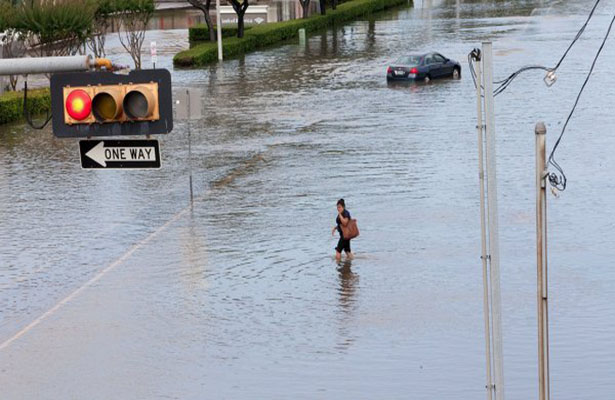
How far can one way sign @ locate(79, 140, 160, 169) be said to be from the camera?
38.3ft

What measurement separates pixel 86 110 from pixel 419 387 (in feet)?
27.6

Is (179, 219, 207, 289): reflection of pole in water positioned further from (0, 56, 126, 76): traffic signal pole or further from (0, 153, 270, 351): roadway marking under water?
(0, 56, 126, 76): traffic signal pole

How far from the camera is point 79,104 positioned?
10.5m

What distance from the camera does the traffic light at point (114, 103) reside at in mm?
10484

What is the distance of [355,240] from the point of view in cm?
2622

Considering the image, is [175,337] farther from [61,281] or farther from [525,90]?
[525,90]

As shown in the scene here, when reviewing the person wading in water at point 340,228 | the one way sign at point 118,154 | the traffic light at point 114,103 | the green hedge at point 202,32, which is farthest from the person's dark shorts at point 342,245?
the green hedge at point 202,32

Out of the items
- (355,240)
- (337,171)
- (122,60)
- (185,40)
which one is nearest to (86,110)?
(355,240)

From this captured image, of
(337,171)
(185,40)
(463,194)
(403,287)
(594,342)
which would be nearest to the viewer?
(594,342)

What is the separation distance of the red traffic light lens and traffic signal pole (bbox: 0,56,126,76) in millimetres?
454

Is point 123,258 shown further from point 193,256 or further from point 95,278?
point 95,278

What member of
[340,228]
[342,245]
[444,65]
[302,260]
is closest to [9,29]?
[444,65]

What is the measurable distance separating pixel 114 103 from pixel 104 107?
0.35ft

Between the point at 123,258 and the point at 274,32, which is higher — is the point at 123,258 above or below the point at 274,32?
below
